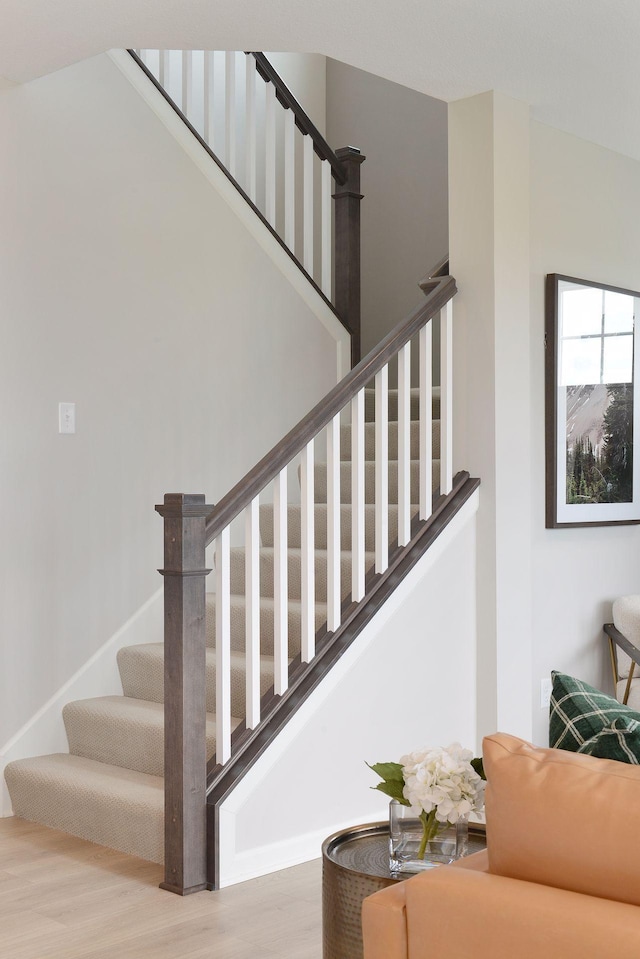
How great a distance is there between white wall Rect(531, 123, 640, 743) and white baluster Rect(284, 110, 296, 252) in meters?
1.18

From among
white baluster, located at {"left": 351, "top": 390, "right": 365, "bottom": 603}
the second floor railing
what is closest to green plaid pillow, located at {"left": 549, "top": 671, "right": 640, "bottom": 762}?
white baluster, located at {"left": 351, "top": 390, "right": 365, "bottom": 603}

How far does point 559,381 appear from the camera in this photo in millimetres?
4422

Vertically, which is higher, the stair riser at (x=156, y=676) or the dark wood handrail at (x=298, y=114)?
the dark wood handrail at (x=298, y=114)

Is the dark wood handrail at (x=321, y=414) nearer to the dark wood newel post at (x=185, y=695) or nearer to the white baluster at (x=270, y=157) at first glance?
the dark wood newel post at (x=185, y=695)

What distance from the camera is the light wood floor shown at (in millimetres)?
2621

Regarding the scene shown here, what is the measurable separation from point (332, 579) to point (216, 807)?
843 mm

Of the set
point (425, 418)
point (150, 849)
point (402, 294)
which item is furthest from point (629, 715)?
point (402, 294)

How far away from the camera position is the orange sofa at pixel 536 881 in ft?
4.35

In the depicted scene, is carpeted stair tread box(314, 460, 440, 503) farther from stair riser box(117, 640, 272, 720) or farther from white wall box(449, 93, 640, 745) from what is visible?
stair riser box(117, 640, 272, 720)

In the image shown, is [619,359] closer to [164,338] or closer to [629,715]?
[164,338]

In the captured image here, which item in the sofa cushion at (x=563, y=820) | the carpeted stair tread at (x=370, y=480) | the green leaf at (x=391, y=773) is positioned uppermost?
the carpeted stair tread at (x=370, y=480)

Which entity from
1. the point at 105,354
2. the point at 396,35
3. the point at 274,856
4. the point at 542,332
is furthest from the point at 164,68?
the point at 274,856

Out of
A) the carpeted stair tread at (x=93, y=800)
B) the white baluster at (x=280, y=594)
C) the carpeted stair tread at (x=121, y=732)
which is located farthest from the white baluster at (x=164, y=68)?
the carpeted stair tread at (x=93, y=800)

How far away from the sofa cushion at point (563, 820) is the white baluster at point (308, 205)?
3774mm
